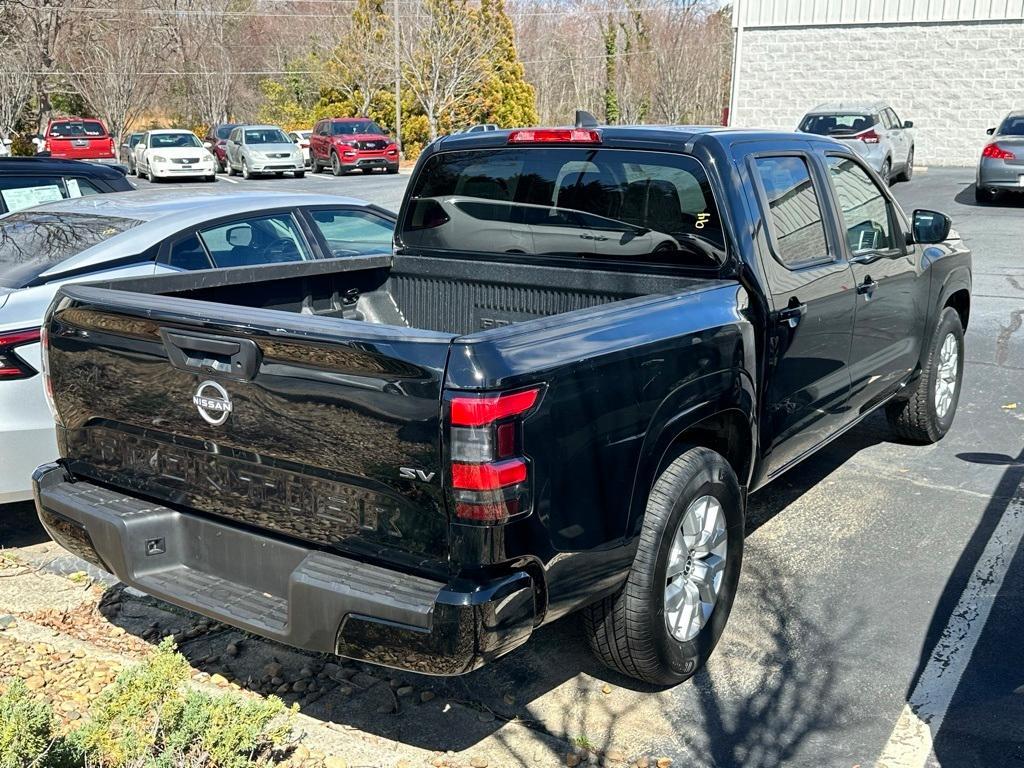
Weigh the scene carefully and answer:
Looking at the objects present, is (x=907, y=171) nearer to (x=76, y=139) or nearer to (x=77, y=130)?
(x=76, y=139)

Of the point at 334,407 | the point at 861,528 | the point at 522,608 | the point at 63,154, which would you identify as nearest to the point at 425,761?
the point at 522,608

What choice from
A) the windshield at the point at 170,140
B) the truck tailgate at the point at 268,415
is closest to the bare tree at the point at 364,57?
the windshield at the point at 170,140

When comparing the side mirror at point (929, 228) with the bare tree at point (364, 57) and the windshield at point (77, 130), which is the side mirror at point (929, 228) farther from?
the bare tree at point (364, 57)

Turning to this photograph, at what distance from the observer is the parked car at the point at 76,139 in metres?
34.8

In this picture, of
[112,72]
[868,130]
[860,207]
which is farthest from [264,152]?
[860,207]

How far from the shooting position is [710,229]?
14.1 feet

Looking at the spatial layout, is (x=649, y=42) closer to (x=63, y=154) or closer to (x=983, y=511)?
(x=63, y=154)

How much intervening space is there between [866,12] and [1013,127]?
1230 centimetres

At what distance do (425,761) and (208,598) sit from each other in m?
0.88

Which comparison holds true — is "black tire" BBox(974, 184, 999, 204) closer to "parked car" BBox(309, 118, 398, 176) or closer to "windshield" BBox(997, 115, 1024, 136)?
"windshield" BBox(997, 115, 1024, 136)

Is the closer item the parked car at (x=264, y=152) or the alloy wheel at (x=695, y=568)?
the alloy wheel at (x=695, y=568)

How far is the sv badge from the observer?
9.67 feet

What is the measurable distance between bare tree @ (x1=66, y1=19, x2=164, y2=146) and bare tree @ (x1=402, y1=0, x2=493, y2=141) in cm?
1203

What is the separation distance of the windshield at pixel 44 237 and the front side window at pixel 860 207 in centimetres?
378
